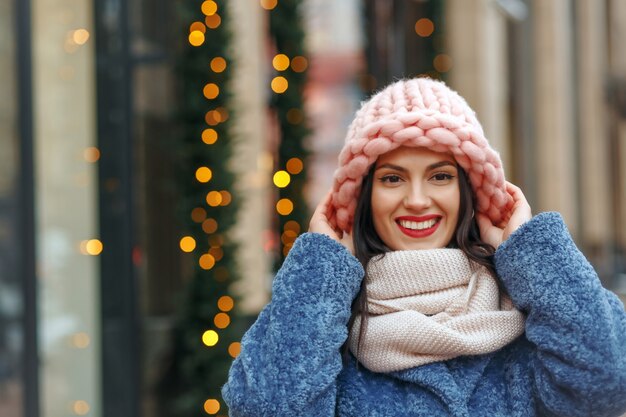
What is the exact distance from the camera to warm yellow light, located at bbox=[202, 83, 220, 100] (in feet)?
17.6

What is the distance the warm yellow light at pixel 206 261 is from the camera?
208 inches

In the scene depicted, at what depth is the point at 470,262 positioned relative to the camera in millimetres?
2092

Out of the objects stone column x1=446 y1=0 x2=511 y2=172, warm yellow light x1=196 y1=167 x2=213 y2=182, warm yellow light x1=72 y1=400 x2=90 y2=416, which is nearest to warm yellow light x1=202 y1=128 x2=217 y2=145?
warm yellow light x1=196 y1=167 x2=213 y2=182

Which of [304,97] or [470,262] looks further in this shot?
[304,97]

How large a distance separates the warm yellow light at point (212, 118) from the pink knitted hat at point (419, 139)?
322 centimetres

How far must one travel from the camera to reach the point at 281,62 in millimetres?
6133

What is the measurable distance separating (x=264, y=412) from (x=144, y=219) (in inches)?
149

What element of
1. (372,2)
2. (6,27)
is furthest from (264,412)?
(372,2)

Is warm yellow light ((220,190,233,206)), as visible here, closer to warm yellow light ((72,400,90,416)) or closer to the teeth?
warm yellow light ((72,400,90,416))

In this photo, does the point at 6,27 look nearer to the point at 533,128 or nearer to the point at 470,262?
the point at 470,262

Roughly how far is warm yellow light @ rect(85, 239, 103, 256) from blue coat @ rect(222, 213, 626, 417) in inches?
125

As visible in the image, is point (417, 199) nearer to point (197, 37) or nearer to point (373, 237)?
point (373, 237)

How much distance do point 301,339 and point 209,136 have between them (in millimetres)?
3487

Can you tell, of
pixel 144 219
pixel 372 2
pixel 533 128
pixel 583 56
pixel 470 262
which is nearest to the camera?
pixel 470 262
